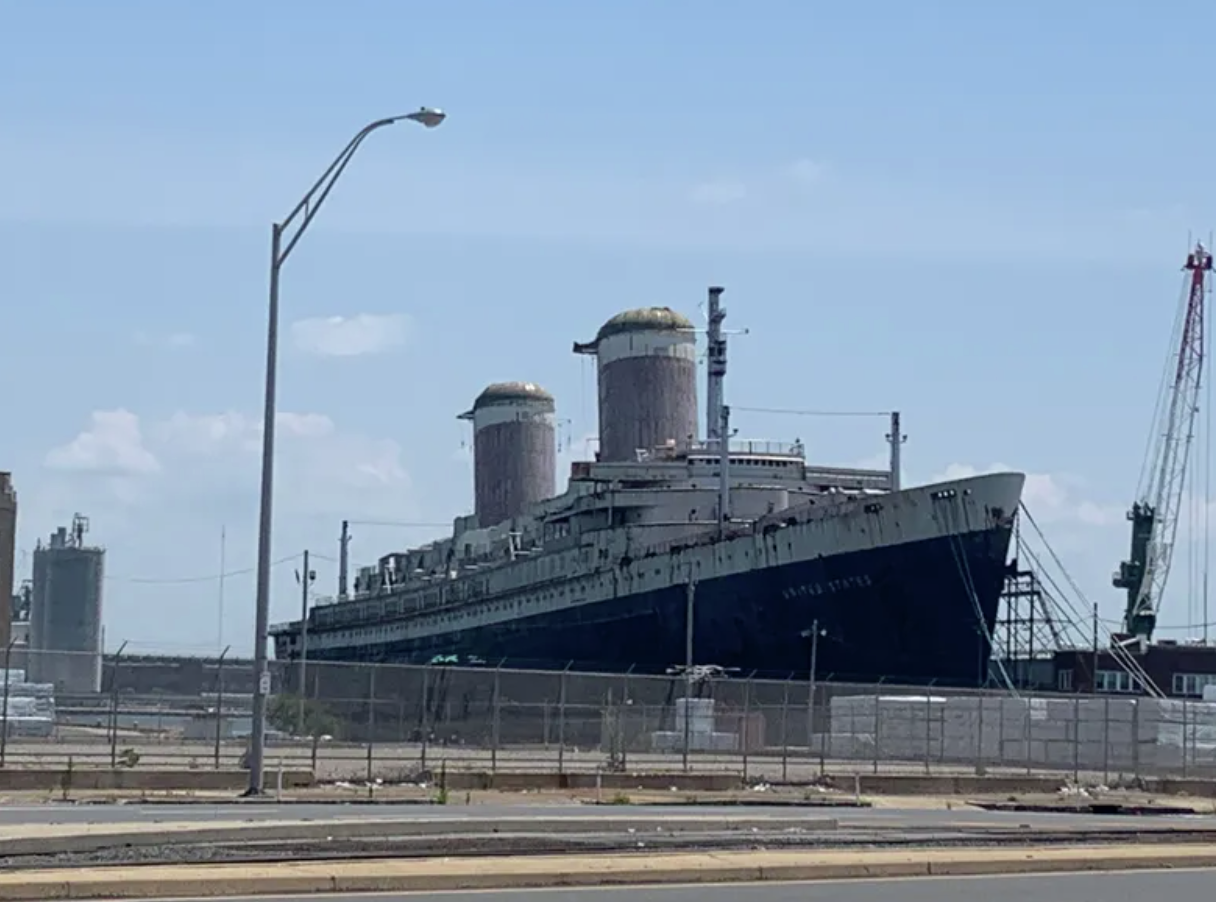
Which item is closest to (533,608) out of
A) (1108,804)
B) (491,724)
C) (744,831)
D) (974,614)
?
(974,614)

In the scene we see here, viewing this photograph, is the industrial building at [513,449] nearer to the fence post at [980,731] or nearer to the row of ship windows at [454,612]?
the row of ship windows at [454,612]

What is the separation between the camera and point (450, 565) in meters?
104

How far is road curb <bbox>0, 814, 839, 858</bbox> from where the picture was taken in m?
17.3

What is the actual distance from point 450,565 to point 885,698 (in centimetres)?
5543

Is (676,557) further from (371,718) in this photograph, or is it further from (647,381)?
(371,718)

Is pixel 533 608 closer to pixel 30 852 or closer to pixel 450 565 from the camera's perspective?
pixel 450 565

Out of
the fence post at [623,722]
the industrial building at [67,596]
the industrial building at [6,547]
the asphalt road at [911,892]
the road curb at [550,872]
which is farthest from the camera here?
the industrial building at [67,596]

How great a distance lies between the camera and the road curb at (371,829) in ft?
56.8

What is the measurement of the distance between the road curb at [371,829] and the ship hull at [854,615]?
45.5 meters

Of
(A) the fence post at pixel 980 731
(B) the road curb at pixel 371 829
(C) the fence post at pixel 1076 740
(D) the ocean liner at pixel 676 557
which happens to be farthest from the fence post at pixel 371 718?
(D) the ocean liner at pixel 676 557

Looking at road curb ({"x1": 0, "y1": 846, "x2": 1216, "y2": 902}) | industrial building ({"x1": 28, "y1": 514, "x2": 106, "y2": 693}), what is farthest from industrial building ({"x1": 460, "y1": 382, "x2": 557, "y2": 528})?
road curb ({"x1": 0, "y1": 846, "x2": 1216, "y2": 902})

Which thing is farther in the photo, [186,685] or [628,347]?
[628,347]

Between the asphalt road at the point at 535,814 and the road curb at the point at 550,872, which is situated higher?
the road curb at the point at 550,872

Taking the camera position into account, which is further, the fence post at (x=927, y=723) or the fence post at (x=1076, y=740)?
the fence post at (x=927, y=723)
